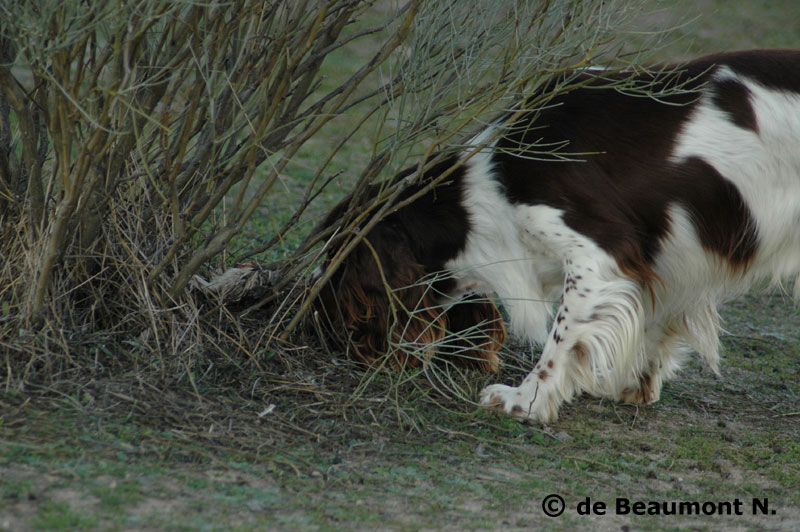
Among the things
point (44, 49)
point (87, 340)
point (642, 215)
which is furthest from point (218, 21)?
Result: point (642, 215)

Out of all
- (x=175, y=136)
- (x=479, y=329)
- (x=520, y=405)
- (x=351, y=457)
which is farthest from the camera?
(x=479, y=329)

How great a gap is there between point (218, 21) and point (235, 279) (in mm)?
977

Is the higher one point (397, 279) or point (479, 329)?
point (397, 279)

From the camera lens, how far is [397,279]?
345 cm

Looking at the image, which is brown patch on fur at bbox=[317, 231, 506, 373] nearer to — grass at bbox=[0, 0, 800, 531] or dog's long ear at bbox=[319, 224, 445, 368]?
dog's long ear at bbox=[319, 224, 445, 368]

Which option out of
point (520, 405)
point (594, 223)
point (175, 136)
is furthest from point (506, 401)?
point (175, 136)

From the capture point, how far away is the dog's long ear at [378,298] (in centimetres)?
343

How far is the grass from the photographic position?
222cm

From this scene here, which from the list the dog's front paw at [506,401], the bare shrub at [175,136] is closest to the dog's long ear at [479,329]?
the dog's front paw at [506,401]

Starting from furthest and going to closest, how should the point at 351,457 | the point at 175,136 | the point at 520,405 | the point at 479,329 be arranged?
1. the point at 479,329
2. the point at 175,136
3. the point at 520,405
4. the point at 351,457

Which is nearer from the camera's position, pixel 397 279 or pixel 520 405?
pixel 520 405

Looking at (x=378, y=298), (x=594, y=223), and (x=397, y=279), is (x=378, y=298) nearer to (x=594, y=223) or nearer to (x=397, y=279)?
(x=397, y=279)

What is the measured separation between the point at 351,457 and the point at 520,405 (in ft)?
2.66

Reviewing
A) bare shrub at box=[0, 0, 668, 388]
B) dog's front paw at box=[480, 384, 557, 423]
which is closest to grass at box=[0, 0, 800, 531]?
dog's front paw at box=[480, 384, 557, 423]
